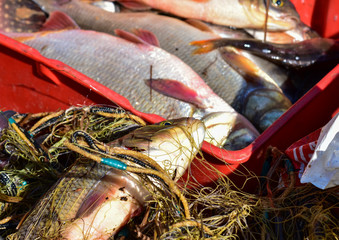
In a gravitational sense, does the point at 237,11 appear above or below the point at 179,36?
above

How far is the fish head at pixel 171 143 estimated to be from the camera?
1.63 meters

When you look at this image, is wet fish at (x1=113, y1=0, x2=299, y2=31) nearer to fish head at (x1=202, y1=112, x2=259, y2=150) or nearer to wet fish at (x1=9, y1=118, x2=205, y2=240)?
fish head at (x1=202, y1=112, x2=259, y2=150)

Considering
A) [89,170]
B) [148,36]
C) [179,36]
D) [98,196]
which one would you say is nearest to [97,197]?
[98,196]

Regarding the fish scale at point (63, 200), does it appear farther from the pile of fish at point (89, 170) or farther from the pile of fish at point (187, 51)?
the pile of fish at point (187, 51)

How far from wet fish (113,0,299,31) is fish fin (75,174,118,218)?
222 cm

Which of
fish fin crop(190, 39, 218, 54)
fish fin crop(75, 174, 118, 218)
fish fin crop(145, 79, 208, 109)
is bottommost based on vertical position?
fish fin crop(145, 79, 208, 109)

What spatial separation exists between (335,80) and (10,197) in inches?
69.0

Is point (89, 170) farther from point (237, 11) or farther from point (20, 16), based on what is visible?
point (237, 11)

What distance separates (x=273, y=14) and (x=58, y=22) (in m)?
1.79

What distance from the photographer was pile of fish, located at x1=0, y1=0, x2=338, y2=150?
2562 millimetres

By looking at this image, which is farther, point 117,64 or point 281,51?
point 281,51

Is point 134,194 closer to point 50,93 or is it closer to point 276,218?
point 276,218

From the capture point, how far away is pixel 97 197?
1542mm

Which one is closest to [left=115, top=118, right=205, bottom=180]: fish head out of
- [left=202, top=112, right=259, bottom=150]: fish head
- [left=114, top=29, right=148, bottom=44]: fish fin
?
[left=202, top=112, right=259, bottom=150]: fish head
